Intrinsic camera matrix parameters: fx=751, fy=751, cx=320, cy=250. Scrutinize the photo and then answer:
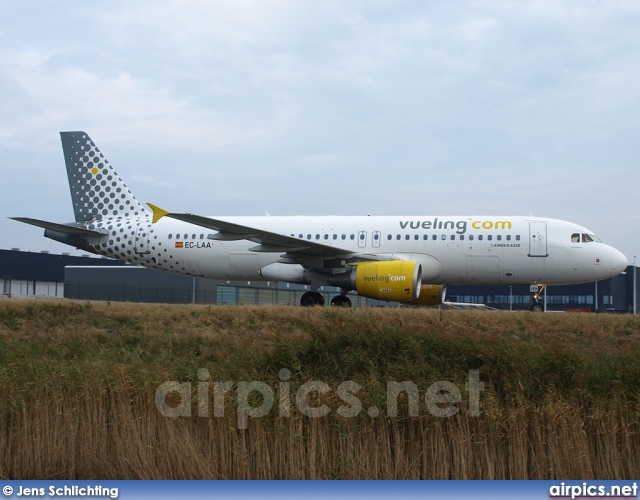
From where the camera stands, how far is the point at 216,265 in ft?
82.4

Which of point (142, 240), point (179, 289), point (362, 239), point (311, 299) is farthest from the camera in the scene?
point (179, 289)

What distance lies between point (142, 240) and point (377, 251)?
8.22 m

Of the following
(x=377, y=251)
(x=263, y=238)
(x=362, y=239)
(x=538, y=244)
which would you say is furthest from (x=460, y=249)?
(x=263, y=238)

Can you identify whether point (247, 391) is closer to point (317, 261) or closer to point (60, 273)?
point (317, 261)

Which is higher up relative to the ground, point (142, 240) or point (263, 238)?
point (142, 240)

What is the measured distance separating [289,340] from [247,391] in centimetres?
262

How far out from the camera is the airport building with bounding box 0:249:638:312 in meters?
46.8

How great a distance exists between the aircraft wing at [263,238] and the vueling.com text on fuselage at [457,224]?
7.28 feet

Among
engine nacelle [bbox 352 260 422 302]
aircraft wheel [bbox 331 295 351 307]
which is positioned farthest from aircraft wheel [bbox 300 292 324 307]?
engine nacelle [bbox 352 260 422 302]

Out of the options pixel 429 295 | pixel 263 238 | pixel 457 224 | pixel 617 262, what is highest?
pixel 457 224

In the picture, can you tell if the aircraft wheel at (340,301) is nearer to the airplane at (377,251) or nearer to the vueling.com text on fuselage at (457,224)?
the airplane at (377,251)

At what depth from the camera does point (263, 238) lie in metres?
22.1

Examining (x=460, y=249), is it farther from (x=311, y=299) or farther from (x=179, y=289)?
(x=179, y=289)

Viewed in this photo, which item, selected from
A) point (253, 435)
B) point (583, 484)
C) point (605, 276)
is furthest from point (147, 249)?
point (583, 484)
